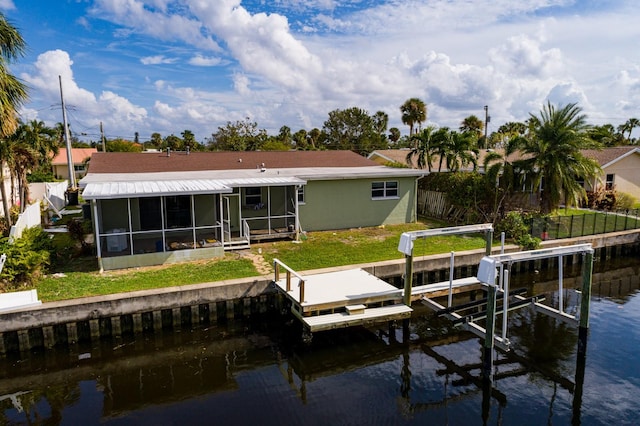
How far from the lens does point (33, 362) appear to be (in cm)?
1078

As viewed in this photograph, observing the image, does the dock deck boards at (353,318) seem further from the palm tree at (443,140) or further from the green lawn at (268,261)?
the palm tree at (443,140)

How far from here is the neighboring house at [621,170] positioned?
91.3ft

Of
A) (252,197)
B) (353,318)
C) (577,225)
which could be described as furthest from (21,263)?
(577,225)

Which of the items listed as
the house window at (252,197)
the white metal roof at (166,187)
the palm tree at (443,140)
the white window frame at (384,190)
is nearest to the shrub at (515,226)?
the white window frame at (384,190)

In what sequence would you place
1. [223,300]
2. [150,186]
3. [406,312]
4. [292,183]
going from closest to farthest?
[406,312]
[223,300]
[150,186]
[292,183]

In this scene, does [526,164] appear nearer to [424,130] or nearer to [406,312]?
[424,130]

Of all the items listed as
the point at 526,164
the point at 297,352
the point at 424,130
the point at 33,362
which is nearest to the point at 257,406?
the point at 297,352

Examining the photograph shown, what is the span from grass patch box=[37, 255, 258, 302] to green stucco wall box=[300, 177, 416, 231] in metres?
5.68

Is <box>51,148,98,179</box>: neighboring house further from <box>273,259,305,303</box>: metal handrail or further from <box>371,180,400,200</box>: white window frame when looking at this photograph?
<box>273,259,305,303</box>: metal handrail

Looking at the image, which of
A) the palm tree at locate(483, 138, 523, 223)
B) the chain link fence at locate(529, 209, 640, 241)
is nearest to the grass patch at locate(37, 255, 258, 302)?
the palm tree at locate(483, 138, 523, 223)

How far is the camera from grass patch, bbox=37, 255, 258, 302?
40.7ft

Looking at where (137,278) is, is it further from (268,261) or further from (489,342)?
(489,342)

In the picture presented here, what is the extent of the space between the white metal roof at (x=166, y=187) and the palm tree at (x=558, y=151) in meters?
10.5

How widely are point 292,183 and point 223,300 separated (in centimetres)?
639
